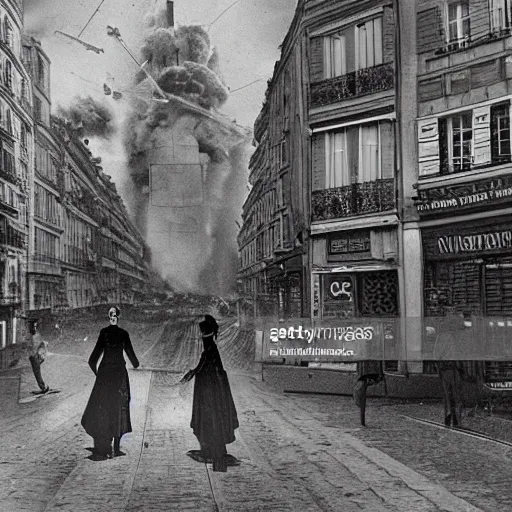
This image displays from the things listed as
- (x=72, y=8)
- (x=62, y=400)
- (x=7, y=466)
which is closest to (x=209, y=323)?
(x=62, y=400)

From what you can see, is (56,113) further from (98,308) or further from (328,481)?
(328,481)

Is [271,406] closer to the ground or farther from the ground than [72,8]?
closer to the ground

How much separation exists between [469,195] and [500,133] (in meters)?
0.42

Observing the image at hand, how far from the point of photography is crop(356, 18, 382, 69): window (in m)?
4.93

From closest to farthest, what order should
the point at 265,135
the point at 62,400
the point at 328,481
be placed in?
the point at 328,481 < the point at 62,400 < the point at 265,135

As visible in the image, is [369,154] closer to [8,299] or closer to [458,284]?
[458,284]

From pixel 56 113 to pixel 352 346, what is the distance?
85.5 inches

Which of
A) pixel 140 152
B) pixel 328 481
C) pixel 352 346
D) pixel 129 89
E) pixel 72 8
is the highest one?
pixel 72 8

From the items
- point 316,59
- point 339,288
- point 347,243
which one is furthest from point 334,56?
point 339,288

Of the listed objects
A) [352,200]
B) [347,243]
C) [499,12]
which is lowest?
[347,243]

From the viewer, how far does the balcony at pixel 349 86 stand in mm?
4949

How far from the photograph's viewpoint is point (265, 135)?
4.94 m

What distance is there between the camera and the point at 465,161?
5273mm

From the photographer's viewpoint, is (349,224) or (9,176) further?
(349,224)
